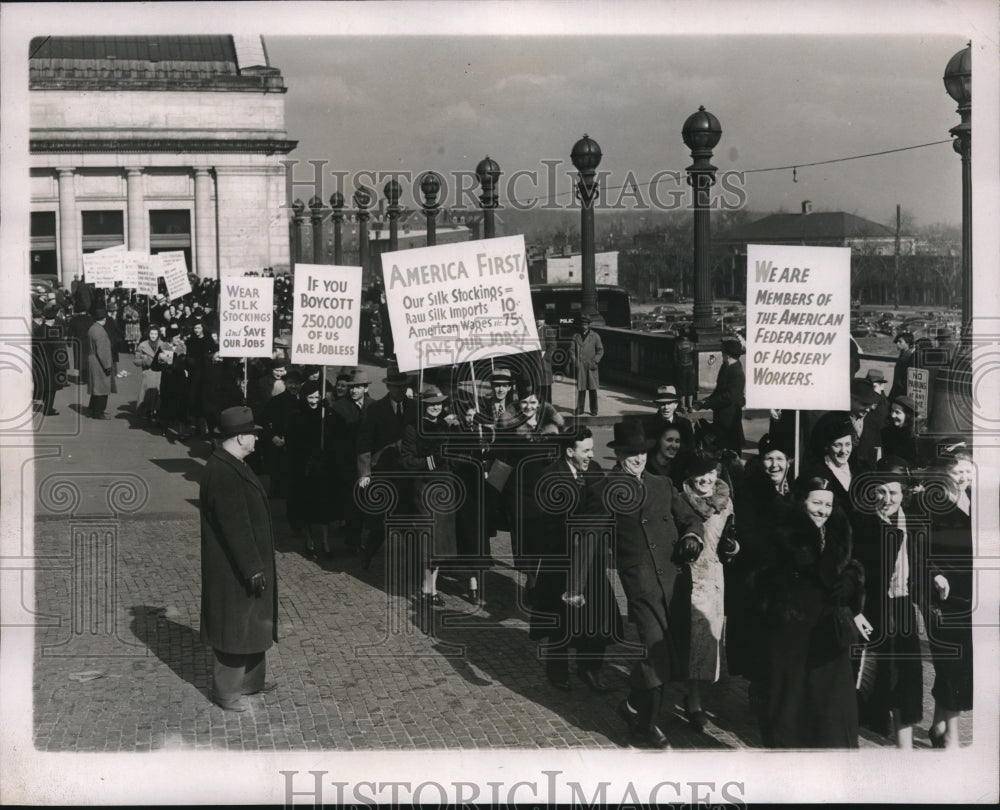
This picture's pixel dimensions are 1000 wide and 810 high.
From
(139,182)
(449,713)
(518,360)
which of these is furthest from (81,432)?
(139,182)

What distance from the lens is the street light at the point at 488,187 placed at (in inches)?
858

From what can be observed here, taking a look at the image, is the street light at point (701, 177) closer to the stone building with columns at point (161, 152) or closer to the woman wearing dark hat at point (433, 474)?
the woman wearing dark hat at point (433, 474)

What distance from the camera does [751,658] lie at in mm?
7434

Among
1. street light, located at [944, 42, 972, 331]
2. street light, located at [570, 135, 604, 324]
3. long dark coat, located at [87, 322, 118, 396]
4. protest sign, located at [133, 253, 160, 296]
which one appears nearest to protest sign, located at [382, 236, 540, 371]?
street light, located at [944, 42, 972, 331]

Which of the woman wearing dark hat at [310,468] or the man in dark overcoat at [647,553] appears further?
the woman wearing dark hat at [310,468]

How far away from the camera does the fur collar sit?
779cm

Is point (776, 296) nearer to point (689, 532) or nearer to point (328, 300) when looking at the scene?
point (689, 532)

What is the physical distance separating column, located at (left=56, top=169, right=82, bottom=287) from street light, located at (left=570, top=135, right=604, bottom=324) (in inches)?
1156

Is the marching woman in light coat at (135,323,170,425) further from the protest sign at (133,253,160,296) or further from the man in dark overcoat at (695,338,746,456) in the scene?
the man in dark overcoat at (695,338,746,456)

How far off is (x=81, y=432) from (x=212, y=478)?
13.3 meters

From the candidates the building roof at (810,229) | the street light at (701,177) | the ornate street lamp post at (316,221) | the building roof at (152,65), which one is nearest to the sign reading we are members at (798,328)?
the street light at (701,177)

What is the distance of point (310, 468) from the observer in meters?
12.4

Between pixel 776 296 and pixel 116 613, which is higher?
pixel 776 296

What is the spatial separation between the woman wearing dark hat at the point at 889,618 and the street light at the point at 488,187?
49.0 feet
